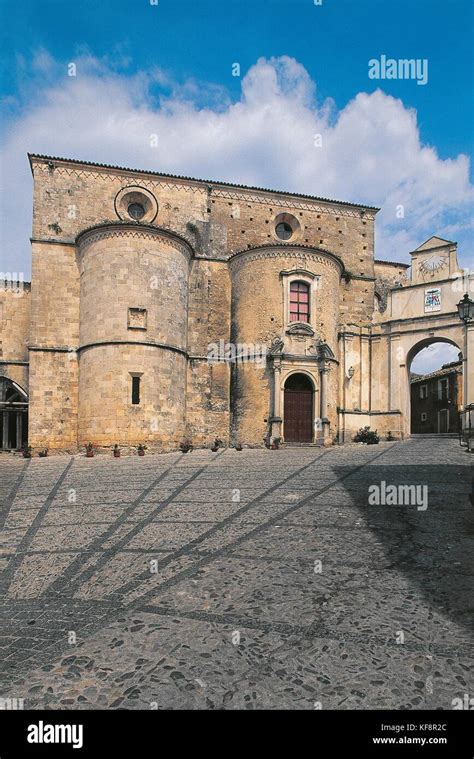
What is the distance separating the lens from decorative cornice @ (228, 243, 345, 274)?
898 inches

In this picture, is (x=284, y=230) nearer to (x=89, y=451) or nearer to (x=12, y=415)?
(x=89, y=451)

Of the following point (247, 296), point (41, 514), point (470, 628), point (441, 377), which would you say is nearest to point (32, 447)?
point (247, 296)

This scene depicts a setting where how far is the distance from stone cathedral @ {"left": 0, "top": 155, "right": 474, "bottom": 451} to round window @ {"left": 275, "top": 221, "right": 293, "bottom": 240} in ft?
0.27

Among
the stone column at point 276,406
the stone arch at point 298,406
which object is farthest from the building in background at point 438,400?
the stone column at point 276,406

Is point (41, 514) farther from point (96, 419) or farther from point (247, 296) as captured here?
point (247, 296)

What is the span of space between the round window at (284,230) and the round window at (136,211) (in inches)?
267

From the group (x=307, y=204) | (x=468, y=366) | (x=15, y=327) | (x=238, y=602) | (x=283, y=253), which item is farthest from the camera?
(x=307, y=204)

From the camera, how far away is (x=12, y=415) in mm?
23516

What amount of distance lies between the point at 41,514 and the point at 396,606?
19.8 feet

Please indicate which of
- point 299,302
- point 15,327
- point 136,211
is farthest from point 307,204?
point 15,327

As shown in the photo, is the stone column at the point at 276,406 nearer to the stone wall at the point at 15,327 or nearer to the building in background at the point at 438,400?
the stone wall at the point at 15,327

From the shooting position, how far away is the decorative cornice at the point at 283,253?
2280cm

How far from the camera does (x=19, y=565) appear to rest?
5.48 metres

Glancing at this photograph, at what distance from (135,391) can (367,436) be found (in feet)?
34.5
